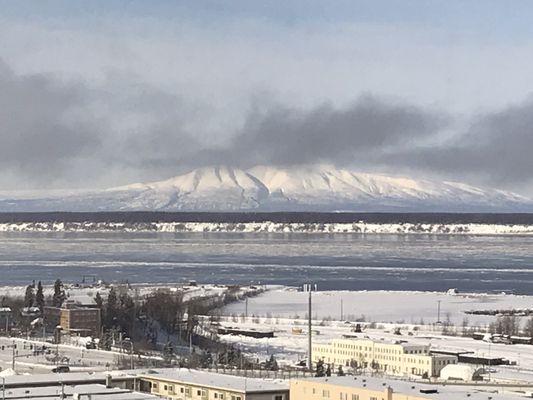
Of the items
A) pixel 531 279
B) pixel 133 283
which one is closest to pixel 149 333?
pixel 133 283

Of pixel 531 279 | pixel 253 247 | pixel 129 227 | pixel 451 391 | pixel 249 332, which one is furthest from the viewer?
pixel 129 227

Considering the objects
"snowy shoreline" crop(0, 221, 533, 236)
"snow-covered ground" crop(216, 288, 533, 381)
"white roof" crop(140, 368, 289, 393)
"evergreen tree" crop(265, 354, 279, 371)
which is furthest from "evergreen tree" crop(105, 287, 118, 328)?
"snowy shoreline" crop(0, 221, 533, 236)

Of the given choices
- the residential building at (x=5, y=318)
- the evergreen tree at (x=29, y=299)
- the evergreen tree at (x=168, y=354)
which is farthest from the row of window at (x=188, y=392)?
the evergreen tree at (x=29, y=299)

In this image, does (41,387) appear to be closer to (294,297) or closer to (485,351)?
(485,351)

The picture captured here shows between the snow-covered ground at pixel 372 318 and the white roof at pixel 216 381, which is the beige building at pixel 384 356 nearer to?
the snow-covered ground at pixel 372 318

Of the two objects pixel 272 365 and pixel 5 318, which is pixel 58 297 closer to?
pixel 5 318

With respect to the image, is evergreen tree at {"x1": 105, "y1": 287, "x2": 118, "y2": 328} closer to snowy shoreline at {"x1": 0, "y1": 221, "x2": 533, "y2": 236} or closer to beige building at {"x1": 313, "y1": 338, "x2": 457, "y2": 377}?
beige building at {"x1": 313, "y1": 338, "x2": 457, "y2": 377}
